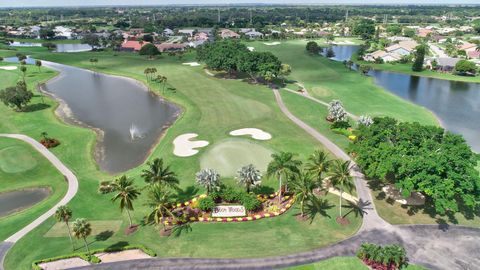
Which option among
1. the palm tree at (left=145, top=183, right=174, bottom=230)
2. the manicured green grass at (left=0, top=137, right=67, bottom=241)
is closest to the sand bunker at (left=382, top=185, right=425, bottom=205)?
the palm tree at (left=145, top=183, right=174, bottom=230)

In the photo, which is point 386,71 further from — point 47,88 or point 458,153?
point 47,88

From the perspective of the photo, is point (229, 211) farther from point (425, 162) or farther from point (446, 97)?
point (446, 97)

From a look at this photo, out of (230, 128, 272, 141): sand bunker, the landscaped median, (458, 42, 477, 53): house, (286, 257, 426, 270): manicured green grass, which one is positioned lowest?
the landscaped median

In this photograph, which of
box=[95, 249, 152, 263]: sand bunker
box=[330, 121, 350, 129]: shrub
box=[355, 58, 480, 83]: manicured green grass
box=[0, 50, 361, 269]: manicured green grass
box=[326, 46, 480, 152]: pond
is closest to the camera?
box=[95, 249, 152, 263]: sand bunker

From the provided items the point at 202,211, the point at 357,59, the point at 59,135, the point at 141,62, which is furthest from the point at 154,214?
→ the point at 357,59

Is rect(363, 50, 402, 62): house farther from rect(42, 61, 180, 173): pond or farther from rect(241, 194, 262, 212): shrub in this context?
rect(241, 194, 262, 212): shrub

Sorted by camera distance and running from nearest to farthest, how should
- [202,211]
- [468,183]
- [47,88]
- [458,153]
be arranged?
1. [468,183]
2. [458,153]
3. [202,211]
4. [47,88]

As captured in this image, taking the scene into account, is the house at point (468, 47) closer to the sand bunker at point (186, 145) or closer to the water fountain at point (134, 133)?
the sand bunker at point (186, 145)
